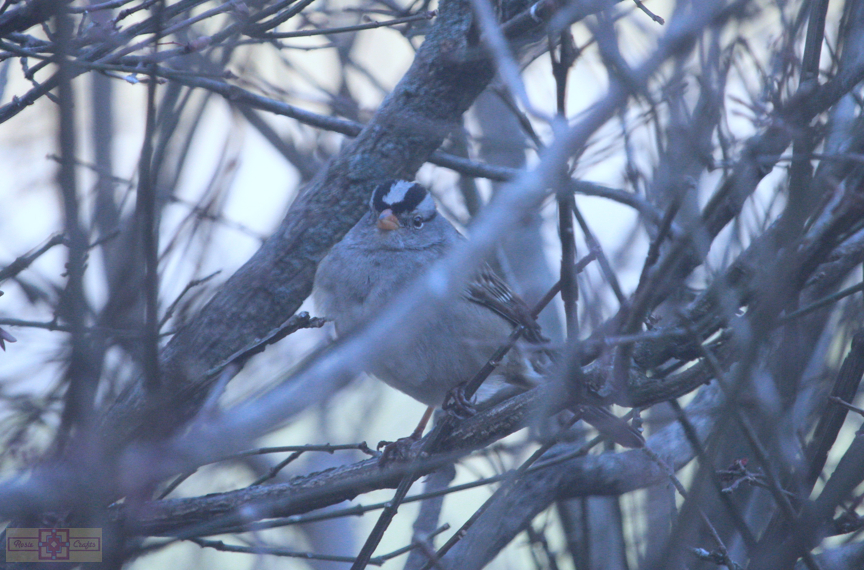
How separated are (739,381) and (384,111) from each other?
2.64m

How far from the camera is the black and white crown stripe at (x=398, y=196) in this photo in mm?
4328

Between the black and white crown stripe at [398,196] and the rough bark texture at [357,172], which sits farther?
the black and white crown stripe at [398,196]

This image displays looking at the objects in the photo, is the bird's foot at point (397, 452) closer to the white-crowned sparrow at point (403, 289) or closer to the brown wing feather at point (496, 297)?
the white-crowned sparrow at point (403, 289)

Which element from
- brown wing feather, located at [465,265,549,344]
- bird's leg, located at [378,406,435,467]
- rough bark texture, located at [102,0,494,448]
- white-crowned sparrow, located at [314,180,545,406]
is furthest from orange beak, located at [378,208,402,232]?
bird's leg, located at [378,406,435,467]

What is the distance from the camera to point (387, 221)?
4414 millimetres

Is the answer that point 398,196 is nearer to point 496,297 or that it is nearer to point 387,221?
point 387,221

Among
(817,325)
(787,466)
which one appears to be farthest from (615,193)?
(787,466)

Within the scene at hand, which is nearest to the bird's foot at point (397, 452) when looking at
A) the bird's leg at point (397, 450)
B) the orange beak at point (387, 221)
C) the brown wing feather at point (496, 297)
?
the bird's leg at point (397, 450)

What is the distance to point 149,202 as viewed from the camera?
145 centimetres

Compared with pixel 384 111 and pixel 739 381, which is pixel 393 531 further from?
pixel 739 381

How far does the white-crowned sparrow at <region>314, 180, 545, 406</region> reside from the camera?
4.02 metres

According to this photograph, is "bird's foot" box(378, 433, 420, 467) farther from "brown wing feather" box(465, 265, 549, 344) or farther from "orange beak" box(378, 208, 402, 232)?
"orange beak" box(378, 208, 402, 232)

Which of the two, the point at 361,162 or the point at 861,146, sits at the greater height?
the point at 361,162

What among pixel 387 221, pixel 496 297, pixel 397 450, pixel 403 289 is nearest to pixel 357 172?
pixel 387 221
